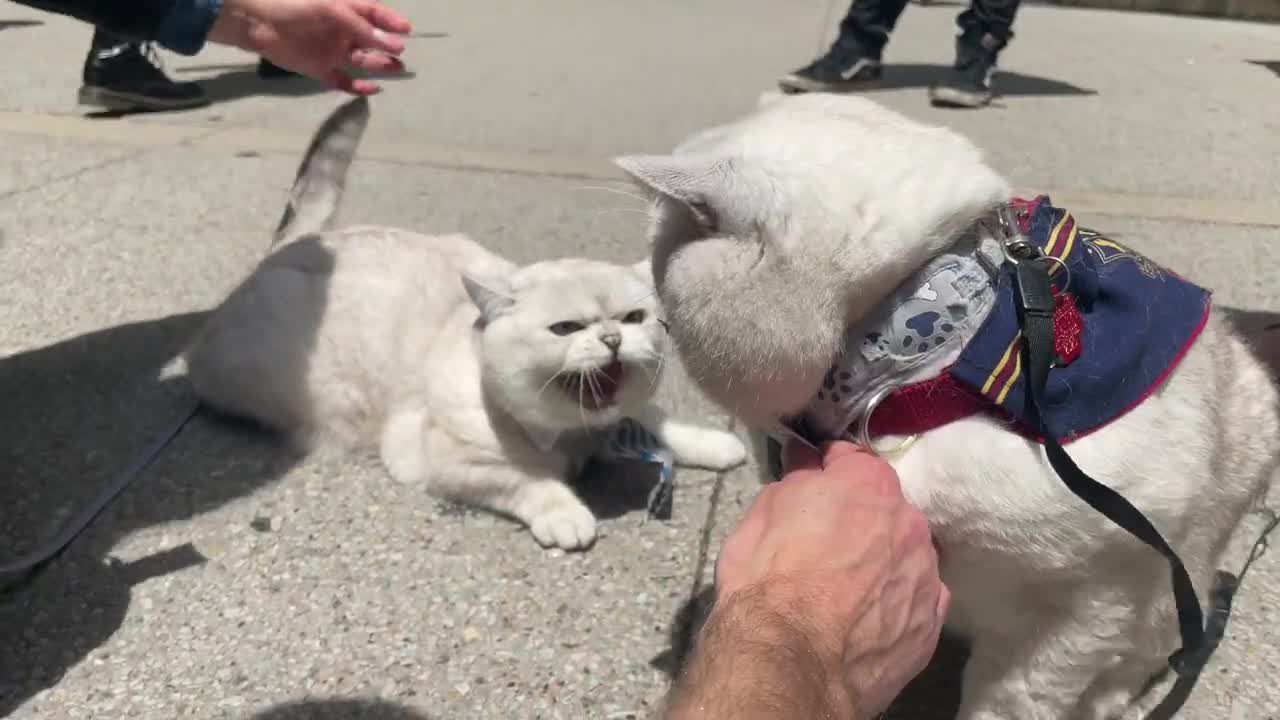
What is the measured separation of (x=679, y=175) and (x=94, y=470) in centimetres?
183

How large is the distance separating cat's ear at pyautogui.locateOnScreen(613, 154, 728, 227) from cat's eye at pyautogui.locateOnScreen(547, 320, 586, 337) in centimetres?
92

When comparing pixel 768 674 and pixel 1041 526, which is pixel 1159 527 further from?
pixel 768 674

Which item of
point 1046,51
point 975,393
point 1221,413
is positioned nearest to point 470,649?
point 975,393

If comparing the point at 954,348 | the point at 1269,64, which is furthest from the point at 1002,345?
the point at 1269,64

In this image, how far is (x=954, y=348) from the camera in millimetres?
1291

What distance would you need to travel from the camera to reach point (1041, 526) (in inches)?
49.5

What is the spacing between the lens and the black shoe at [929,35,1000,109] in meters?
5.66

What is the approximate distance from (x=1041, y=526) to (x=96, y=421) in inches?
92.5

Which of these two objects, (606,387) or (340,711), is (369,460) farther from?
(340,711)

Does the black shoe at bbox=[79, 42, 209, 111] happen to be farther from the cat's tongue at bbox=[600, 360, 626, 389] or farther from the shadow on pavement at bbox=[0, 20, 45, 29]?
the cat's tongue at bbox=[600, 360, 626, 389]

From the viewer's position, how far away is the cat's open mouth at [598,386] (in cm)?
217

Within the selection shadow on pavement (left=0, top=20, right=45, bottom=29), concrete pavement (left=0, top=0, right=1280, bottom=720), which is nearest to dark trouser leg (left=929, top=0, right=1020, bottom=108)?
concrete pavement (left=0, top=0, right=1280, bottom=720)

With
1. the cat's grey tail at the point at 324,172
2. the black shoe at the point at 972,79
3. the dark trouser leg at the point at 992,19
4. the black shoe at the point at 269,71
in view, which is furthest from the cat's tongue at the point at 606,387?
the black shoe at the point at 269,71

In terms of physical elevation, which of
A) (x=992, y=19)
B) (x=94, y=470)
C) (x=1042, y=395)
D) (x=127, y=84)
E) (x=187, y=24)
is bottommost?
(x=94, y=470)
